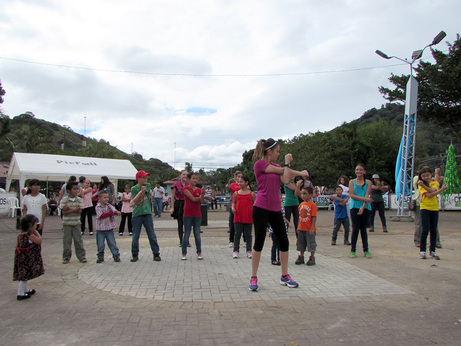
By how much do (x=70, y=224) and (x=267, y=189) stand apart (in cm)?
397

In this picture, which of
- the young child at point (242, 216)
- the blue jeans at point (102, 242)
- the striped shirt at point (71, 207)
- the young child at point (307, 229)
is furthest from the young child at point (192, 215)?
the striped shirt at point (71, 207)

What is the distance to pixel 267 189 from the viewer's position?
4.61 m

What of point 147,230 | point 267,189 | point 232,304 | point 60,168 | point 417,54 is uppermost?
point 417,54

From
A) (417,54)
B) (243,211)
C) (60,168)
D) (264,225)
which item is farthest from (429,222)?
(60,168)

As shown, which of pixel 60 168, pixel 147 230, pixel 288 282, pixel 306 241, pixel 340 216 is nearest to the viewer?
pixel 288 282

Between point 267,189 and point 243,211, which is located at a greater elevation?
point 267,189

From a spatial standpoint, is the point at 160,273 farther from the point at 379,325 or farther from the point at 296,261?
the point at 379,325

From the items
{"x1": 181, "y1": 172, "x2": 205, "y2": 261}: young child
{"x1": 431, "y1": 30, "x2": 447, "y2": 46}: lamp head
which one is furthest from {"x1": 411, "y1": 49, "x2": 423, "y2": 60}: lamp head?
{"x1": 181, "y1": 172, "x2": 205, "y2": 261}: young child

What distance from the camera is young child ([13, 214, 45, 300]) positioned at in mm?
4363

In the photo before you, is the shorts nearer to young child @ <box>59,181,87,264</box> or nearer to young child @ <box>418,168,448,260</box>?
young child @ <box>418,168,448,260</box>

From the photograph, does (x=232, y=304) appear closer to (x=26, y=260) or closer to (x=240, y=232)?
(x=26, y=260)

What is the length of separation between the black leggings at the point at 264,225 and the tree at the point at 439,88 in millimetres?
19638

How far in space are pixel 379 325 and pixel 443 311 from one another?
99 centimetres

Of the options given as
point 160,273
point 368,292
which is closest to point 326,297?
point 368,292
